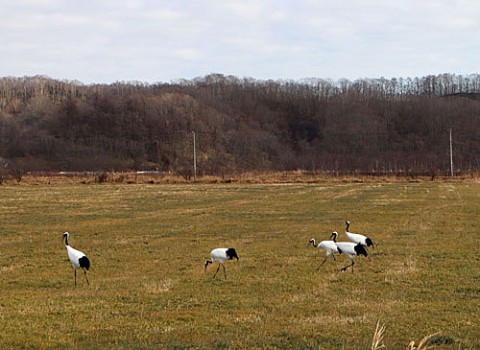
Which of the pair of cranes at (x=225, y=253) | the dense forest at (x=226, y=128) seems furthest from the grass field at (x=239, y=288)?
the dense forest at (x=226, y=128)

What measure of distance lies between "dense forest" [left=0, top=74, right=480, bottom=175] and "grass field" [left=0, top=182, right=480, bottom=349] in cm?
9463

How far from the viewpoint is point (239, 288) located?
13.2m

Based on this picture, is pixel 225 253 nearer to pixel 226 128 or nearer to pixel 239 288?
pixel 239 288

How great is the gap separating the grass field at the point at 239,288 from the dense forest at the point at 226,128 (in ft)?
310

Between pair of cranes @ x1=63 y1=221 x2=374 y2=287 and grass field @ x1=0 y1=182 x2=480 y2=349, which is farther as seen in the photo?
pair of cranes @ x1=63 y1=221 x2=374 y2=287

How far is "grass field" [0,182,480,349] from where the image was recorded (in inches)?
370

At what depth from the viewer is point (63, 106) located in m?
161

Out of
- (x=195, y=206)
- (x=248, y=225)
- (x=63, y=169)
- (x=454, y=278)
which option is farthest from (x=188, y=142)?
(x=454, y=278)

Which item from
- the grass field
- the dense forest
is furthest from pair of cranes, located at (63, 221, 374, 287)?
the dense forest

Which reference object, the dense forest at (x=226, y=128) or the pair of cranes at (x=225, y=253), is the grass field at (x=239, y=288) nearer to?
the pair of cranes at (x=225, y=253)

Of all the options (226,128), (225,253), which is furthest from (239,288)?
(226,128)

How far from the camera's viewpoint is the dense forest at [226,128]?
440 ft

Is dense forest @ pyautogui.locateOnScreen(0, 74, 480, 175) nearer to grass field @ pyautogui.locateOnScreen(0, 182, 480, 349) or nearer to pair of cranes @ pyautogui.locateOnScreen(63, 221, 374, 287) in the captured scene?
grass field @ pyautogui.locateOnScreen(0, 182, 480, 349)

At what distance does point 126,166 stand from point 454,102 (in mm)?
98415
